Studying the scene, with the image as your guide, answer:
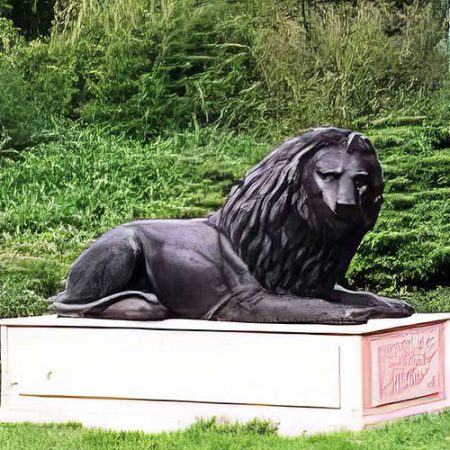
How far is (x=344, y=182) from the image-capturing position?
6.43m

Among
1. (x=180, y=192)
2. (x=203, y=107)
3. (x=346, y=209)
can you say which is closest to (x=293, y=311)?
(x=346, y=209)

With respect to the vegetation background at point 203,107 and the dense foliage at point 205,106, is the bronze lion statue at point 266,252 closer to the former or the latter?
the vegetation background at point 203,107

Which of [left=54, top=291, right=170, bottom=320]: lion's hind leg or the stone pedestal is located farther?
[left=54, top=291, right=170, bottom=320]: lion's hind leg

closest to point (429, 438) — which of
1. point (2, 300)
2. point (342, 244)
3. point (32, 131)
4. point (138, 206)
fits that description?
point (342, 244)

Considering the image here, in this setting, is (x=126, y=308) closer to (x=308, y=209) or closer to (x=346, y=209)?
(x=308, y=209)

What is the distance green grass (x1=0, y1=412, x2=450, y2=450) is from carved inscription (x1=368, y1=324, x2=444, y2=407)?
6.2 inches

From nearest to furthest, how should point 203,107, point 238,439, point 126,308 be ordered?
point 238,439
point 126,308
point 203,107

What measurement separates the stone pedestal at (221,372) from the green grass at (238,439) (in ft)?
0.37

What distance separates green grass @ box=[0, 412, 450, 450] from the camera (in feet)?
19.7

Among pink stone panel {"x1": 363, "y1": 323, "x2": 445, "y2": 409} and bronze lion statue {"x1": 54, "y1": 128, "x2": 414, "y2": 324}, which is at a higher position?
bronze lion statue {"x1": 54, "y1": 128, "x2": 414, "y2": 324}

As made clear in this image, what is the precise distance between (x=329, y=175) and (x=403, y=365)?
3.37 feet

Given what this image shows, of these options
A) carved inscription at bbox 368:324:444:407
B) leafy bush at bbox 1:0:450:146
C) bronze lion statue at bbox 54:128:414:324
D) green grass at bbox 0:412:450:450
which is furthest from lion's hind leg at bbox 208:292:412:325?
leafy bush at bbox 1:0:450:146

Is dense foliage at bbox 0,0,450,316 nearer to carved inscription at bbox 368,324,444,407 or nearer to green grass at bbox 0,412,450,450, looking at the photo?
carved inscription at bbox 368,324,444,407

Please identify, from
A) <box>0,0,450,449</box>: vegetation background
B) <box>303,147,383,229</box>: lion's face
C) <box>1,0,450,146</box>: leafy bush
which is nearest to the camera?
<box>303,147,383,229</box>: lion's face
